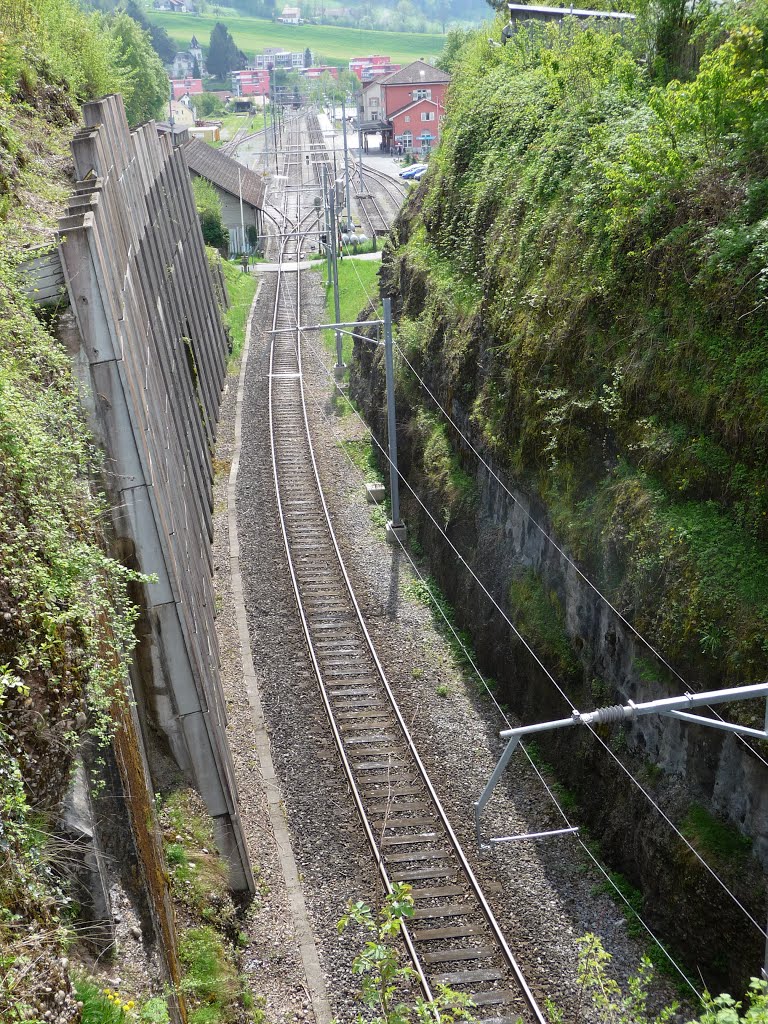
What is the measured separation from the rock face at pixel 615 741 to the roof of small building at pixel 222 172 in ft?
147

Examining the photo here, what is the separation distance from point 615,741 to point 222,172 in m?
58.5

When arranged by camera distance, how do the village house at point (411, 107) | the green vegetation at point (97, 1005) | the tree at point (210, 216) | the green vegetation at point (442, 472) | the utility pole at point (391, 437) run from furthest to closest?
the village house at point (411, 107) → the tree at point (210, 216) → the utility pole at point (391, 437) → the green vegetation at point (442, 472) → the green vegetation at point (97, 1005)

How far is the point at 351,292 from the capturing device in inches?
1784

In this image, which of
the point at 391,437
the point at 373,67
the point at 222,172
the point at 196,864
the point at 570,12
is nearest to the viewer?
the point at 196,864

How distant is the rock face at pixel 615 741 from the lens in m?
10.9

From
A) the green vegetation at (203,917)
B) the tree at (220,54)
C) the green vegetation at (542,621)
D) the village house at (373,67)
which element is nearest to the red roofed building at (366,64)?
the village house at (373,67)

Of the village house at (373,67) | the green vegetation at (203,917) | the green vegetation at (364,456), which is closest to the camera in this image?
the green vegetation at (203,917)

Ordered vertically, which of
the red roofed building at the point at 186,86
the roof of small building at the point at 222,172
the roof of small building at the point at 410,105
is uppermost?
the red roofed building at the point at 186,86

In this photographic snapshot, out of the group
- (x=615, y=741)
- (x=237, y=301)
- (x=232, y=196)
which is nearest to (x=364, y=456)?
(x=615, y=741)

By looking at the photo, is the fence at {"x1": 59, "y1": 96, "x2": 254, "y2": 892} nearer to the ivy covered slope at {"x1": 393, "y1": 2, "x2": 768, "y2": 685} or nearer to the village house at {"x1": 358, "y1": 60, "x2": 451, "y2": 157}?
the ivy covered slope at {"x1": 393, "y1": 2, "x2": 768, "y2": 685}

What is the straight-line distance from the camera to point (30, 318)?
10.4 meters

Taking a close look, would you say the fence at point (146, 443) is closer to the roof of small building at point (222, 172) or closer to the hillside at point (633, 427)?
the hillside at point (633, 427)

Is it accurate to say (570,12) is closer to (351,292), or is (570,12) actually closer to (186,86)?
(351,292)

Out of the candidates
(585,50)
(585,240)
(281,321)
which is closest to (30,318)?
(585,240)
